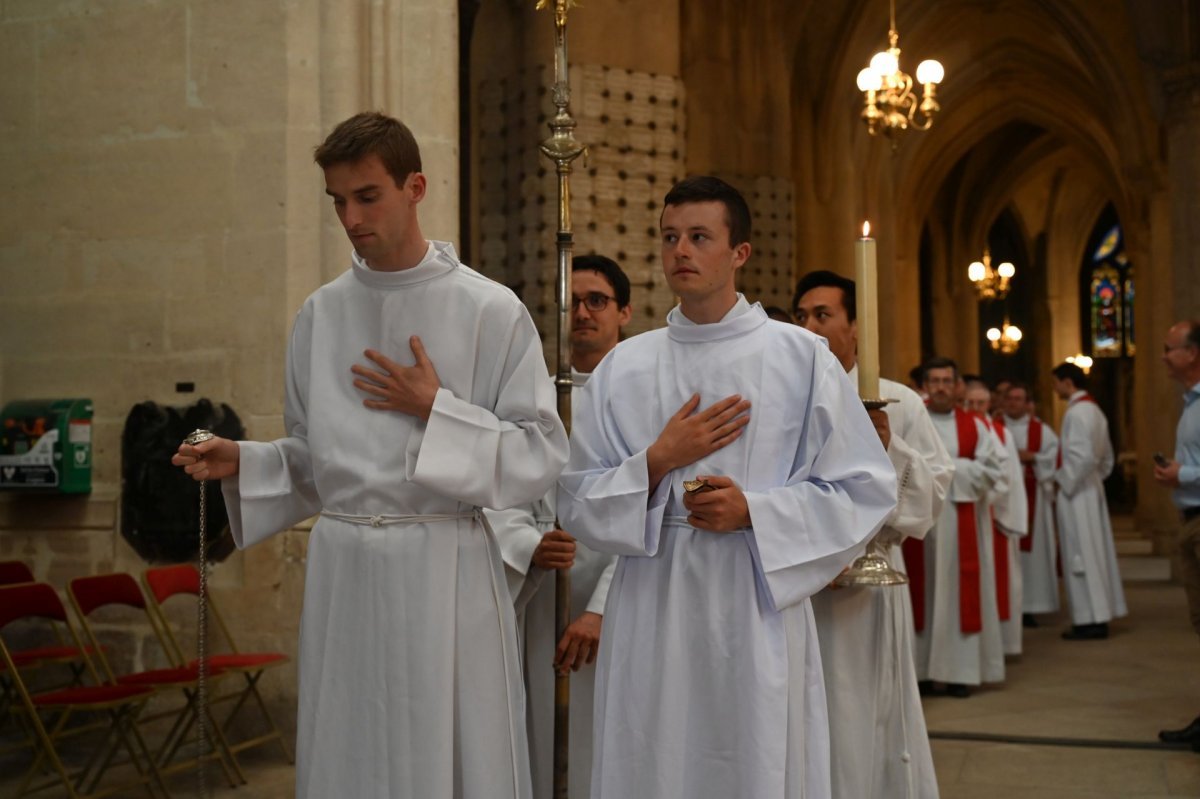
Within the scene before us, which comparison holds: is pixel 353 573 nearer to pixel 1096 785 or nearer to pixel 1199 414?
pixel 1096 785

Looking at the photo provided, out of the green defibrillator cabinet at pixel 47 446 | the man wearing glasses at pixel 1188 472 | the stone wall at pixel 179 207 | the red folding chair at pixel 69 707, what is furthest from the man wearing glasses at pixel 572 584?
the man wearing glasses at pixel 1188 472

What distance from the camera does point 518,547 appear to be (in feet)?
13.4

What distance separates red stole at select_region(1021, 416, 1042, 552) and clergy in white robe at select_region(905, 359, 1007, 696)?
120 inches

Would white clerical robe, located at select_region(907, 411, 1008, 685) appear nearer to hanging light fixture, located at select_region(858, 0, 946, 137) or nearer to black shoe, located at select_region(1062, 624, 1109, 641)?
black shoe, located at select_region(1062, 624, 1109, 641)

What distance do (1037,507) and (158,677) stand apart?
8780 mm

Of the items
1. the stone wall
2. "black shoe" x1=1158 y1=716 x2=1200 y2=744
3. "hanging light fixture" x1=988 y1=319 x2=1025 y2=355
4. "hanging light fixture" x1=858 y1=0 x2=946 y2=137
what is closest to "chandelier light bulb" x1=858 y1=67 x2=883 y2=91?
"hanging light fixture" x1=858 y1=0 x2=946 y2=137

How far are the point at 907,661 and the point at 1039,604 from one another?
7883mm

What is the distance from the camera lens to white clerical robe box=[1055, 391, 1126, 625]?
36.3ft

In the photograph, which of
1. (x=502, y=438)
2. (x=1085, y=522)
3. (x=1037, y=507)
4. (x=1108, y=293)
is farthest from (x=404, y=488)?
(x=1108, y=293)

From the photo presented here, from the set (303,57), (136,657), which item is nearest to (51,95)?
(303,57)

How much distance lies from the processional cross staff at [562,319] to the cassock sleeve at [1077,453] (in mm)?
8529

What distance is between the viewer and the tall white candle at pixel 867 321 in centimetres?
367

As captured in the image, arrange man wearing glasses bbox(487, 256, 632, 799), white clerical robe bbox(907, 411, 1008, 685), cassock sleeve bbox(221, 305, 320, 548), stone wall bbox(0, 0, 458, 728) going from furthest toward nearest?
white clerical robe bbox(907, 411, 1008, 685)
stone wall bbox(0, 0, 458, 728)
man wearing glasses bbox(487, 256, 632, 799)
cassock sleeve bbox(221, 305, 320, 548)

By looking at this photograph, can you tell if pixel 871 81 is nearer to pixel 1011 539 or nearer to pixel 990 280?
pixel 1011 539
